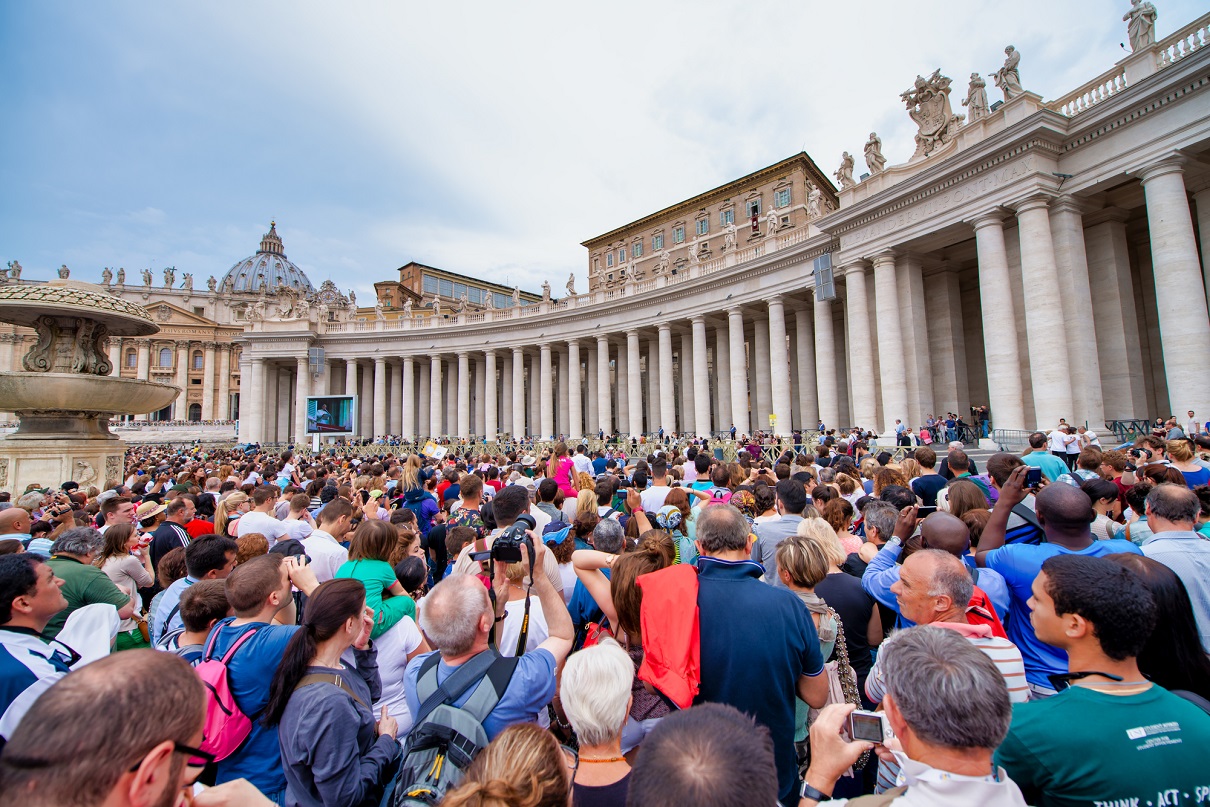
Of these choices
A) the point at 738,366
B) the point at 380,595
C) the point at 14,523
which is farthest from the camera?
the point at 738,366

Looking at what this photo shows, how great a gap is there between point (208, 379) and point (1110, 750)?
99.0 meters

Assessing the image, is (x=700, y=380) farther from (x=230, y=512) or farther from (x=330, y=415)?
(x=230, y=512)

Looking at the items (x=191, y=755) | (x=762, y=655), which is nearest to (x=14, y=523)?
(x=191, y=755)

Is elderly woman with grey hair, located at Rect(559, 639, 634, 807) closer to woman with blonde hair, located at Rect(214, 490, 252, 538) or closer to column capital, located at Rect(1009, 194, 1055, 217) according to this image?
woman with blonde hair, located at Rect(214, 490, 252, 538)

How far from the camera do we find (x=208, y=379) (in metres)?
79.7

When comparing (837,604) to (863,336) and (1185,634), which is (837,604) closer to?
(1185,634)

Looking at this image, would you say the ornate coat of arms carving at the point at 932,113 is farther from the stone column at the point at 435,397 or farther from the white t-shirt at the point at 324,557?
the stone column at the point at 435,397

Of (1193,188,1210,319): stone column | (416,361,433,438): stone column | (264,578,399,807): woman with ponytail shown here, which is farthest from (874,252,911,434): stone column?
(416,361,433,438): stone column

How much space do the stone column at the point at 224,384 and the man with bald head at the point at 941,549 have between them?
9655cm

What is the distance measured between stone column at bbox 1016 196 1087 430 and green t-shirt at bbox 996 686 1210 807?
68.4 feet

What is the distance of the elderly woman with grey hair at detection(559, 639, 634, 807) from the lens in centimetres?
217

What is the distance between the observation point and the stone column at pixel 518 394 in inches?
1827

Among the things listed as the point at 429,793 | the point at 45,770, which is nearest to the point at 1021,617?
the point at 429,793

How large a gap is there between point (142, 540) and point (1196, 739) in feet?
29.2
